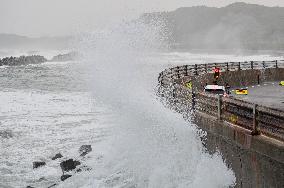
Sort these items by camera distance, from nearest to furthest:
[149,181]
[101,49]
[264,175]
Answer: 1. [264,175]
2. [149,181]
3. [101,49]

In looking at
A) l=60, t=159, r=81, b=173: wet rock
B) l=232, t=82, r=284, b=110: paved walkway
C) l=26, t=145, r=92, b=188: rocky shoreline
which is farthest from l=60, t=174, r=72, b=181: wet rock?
l=232, t=82, r=284, b=110: paved walkway

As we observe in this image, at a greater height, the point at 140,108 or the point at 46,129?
the point at 140,108

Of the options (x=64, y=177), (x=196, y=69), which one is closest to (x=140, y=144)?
(x=64, y=177)

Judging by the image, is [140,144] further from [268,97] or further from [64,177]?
[268,97]

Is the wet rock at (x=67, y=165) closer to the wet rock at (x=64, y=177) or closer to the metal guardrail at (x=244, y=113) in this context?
the wet rock at (x=64, y=177)

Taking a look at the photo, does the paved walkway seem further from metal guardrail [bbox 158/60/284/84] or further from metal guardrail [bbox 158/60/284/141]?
metal guardrail [bbox 158/60/284/141]

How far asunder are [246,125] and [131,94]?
9689 mm

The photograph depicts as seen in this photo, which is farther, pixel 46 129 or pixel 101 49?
pixel 46 129

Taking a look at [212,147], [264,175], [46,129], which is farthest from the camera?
[46,129]

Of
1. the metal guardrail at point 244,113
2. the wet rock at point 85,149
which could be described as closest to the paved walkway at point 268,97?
the metal guardrail at point 244,113

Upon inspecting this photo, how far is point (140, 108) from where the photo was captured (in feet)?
55.6

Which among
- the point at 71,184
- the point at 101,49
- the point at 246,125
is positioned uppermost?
the point at 101,49

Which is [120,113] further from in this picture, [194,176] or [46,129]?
[46,129]

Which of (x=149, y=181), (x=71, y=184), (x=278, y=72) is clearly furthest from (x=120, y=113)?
(x=278, y=72)
